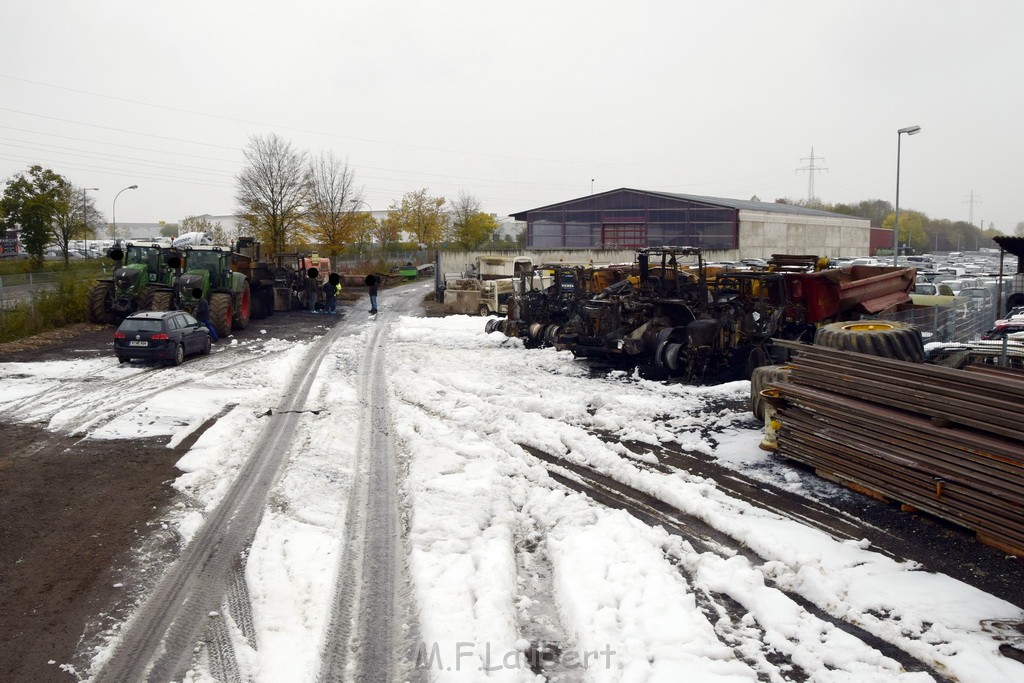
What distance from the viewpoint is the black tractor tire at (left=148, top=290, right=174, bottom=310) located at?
74.1ft

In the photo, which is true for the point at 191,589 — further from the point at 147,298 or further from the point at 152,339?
the point at 147,298

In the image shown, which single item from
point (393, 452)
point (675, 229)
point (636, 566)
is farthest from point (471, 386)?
point (675, 229)

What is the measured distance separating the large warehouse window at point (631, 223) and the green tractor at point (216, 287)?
3072 cm

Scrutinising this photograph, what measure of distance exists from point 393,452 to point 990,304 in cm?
1762

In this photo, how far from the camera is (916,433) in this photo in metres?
7.99

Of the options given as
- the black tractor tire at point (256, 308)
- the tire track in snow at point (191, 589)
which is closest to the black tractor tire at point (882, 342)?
the tire track in snow at point (191, 589)

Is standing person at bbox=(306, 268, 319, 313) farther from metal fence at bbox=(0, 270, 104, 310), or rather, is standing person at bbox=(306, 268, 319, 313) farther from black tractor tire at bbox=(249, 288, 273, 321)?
metal fence at bbox=(0, 270, 104, 310)

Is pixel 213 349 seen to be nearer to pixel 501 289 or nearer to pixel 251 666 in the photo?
pixel 501 289

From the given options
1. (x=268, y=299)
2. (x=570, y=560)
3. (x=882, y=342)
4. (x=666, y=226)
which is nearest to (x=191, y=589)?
(x=570, y=560)

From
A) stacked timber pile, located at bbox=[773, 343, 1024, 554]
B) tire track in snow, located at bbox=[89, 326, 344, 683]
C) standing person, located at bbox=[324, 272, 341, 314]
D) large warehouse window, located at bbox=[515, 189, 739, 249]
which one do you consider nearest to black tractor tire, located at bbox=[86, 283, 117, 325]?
Answer: standing person, located at bbox=[324, 272, 341, 314]

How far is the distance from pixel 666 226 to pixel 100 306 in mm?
37414

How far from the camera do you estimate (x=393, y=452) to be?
11047mm

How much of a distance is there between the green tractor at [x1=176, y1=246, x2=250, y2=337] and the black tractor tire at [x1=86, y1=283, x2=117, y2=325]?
275 centimetres

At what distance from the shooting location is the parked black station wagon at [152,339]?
57.9ft
